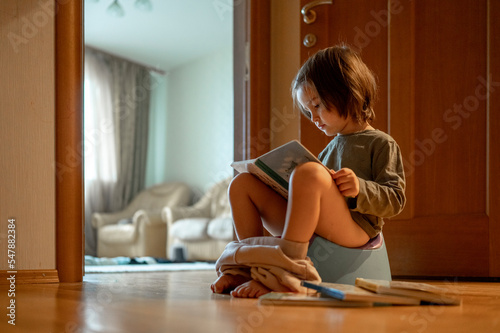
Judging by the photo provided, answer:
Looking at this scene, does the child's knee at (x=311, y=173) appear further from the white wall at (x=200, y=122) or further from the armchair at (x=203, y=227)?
the white wall at (x=200, y=122)

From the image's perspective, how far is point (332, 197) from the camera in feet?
4.02

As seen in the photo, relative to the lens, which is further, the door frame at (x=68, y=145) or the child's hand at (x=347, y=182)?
the door frame at (x=68, y=145)

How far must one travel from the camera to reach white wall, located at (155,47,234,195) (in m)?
5.61

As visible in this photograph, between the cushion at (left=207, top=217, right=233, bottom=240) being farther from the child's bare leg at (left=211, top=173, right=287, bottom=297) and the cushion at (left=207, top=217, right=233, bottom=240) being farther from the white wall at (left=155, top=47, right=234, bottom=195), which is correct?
the child's bare leg at (left=211, top=173, right=287, bottom=297)

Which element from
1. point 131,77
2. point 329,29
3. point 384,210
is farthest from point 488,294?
point 131,77

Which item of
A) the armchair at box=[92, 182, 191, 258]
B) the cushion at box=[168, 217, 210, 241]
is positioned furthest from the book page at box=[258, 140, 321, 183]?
the armchair at box=[92, 182, 191, 258]

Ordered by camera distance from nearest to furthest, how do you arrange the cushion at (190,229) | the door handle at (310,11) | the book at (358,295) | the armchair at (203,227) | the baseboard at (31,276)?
the book at (358,295) → the baseboard at (31,276) → the door handle at (310,11) → the armchair at (203,227) → the cushion at (190,229)

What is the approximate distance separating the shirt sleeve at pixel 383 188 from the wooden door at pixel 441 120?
708 millimetres

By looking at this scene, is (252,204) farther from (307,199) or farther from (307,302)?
(307,302)

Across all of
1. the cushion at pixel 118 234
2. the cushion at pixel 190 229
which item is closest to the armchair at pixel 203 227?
the cushion at pixel 190 229

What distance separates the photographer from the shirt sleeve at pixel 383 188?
1.25 m

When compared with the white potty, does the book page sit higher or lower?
higher

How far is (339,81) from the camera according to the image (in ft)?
4.53

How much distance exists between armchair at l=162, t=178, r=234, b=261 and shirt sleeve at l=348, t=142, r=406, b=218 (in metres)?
2.71
